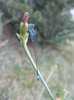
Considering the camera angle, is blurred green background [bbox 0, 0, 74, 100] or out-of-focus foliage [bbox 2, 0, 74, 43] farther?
out-of-focus foliage [bbox 2, 0, 74, 43]

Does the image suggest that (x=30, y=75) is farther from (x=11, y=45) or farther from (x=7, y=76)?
(x=11, y=45)

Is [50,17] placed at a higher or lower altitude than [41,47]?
higher

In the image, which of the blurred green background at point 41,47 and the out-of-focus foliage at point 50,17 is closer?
the blurred green background at point 41,47

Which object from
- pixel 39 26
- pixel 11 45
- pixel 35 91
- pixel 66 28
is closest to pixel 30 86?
pixel 35 91

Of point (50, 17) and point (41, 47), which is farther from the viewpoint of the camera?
point (41, 47)
